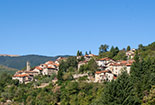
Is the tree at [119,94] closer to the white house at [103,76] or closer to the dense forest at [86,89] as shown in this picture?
the dense forest at [86,89]

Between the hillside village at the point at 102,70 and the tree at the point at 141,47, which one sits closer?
the hillside village at the point at 102,70

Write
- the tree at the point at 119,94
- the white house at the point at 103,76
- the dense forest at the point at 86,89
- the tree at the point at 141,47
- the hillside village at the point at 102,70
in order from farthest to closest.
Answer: the tree at the point at 141,47 → the hillside village at the point at 102,70 → the white house at the point at 103,76 → the dense forest at the point at 86,89 → the tree at the point at 119,94

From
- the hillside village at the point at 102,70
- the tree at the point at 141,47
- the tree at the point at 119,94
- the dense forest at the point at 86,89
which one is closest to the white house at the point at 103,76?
the hillside village at the point at 102,70

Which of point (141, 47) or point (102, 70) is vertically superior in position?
point (141, 47)

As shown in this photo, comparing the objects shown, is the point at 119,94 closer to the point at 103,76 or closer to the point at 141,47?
the point at 103,76

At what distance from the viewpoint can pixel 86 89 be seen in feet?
227

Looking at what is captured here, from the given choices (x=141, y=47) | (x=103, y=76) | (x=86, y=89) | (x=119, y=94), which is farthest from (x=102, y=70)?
(x=119, y=94)

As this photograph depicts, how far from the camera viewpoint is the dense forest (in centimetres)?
3544

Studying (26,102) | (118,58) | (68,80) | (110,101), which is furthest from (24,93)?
(110,101)

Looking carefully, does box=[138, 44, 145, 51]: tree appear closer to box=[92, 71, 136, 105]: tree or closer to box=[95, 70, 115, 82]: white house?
box=[95, 70, 115, 82]: white house

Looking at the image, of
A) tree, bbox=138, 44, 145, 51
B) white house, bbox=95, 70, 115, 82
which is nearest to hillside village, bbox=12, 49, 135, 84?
white house, bbox=95, 70, 115, 82

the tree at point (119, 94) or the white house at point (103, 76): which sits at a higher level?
the white house at point (103, 76)

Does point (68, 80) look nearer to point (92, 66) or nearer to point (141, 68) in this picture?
point (92, 66)

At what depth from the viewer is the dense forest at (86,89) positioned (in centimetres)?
3544
